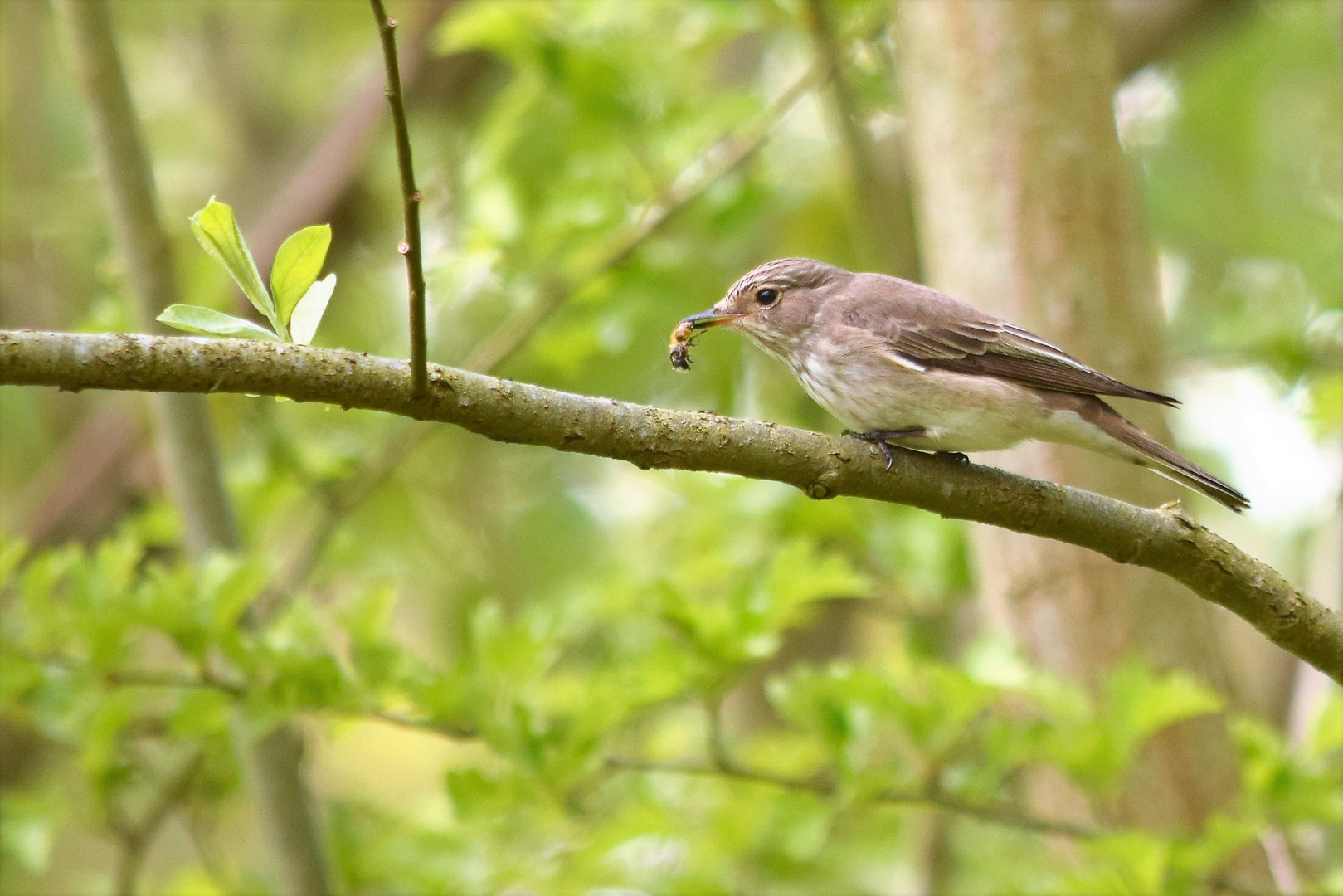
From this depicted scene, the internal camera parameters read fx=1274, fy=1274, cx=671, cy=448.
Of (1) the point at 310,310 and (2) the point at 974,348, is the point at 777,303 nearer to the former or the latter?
(2) the point at 974,348

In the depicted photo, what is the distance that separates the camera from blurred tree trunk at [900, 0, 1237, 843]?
4.54 m

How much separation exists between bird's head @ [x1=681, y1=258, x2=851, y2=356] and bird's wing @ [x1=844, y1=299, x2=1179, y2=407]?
199 millimetres

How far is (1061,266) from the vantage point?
15.1 ft

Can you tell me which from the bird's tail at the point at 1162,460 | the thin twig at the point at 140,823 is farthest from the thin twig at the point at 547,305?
the bird's tail at the point at 1162,460

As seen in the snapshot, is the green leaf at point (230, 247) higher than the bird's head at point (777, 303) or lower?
lower

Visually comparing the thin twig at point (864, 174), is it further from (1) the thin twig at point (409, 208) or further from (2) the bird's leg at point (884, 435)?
(1) the thin twig at point (409, 208)

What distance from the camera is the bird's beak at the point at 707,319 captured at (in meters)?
4.04

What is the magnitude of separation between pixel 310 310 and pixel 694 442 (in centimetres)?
75

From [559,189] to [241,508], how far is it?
174 cm

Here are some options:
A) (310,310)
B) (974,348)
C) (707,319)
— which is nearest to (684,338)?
(707,319)

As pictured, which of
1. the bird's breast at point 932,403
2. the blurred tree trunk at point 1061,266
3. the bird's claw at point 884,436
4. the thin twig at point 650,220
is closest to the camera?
the bird's claw at point 884,436

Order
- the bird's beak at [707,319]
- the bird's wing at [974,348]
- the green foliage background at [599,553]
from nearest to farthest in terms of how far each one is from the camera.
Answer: the bird's wing at [974,348], the green foliage background at [599,553], the bird's beak at [707,319]

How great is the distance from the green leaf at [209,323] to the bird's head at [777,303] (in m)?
1.95

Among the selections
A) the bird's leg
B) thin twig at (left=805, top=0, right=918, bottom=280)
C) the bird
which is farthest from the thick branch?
thin twig at (left=805, top=0, right=918, bottom=280)
